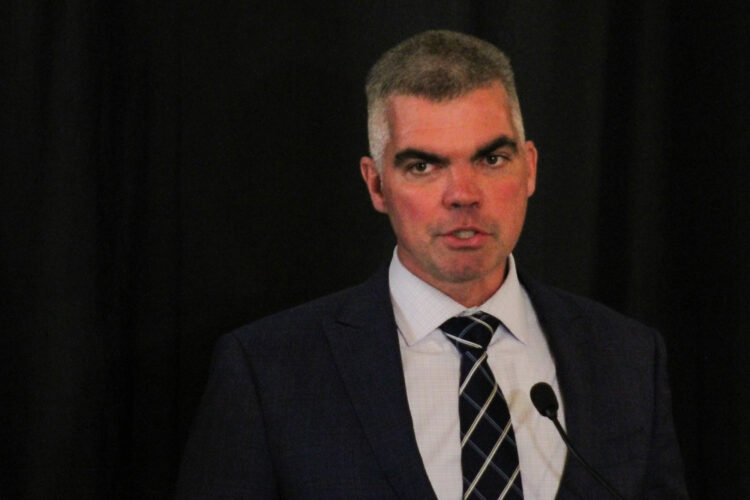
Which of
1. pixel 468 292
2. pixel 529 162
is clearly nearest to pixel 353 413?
pixel 468 292

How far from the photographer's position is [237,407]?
65.0 inches

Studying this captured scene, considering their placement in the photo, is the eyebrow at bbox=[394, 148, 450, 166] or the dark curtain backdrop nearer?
the eyebrow at bbox=[394, 148, 450, 166]

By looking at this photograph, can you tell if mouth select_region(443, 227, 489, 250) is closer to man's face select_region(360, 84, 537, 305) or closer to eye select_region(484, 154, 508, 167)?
man's face select_region(360, 84, 537, 305)

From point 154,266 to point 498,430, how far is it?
2.39 ft

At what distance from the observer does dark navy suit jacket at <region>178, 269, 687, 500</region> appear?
1601 millimetres

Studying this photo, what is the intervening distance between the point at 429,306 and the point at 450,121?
302 mm

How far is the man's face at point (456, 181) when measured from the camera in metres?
1.66

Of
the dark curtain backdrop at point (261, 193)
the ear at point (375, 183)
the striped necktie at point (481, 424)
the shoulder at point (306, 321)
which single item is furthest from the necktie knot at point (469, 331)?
the dark curtain backdrop at point (261, 193)

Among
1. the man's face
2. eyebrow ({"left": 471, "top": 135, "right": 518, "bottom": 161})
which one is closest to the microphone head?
the man's face

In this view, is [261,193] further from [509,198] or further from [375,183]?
[509,198]

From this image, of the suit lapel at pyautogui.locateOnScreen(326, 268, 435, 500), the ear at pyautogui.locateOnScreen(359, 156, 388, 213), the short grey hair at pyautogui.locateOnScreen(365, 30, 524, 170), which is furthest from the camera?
the ear at pyautogui.locateOnScreen(359, 156, 388, 213)

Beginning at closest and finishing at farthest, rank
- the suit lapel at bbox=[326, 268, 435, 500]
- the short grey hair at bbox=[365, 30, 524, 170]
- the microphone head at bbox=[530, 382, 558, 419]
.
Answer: the microphone head at bbox=[530, 382, 558, 419] < the suit lapel at bbox=[326, 268, 435, 500] < the short grey hair at bbox=[365, 30, 524, 170]

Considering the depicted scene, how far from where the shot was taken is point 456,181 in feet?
5.44

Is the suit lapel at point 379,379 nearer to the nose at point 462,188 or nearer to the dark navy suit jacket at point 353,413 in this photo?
the dark navy suit jacket at point 353,413
